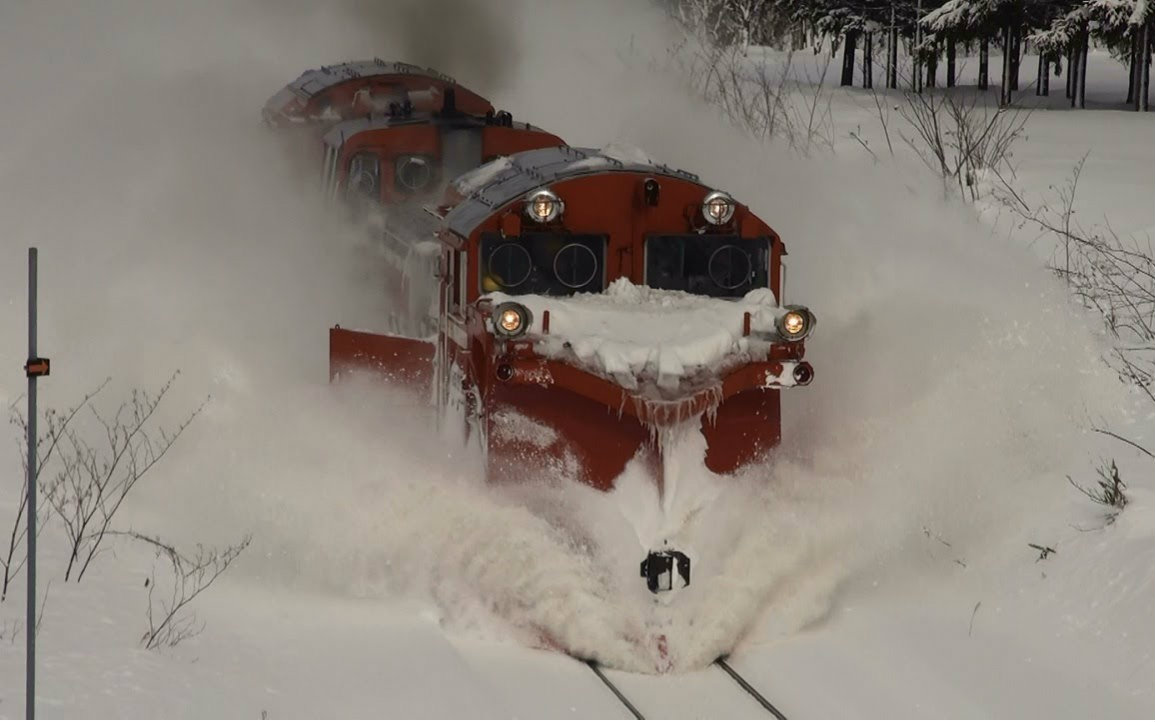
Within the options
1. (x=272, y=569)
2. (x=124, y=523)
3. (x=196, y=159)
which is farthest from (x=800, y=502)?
(x=196, y=159)

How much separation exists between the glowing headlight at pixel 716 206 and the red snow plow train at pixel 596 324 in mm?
12

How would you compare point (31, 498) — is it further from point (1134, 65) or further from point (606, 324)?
point (1134, 65)

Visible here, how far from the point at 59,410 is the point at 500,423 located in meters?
5.79

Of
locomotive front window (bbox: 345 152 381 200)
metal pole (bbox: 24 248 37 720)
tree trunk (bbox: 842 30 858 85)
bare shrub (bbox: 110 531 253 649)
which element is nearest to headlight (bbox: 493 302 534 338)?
bare shrub (bbox: 110 531 253 649)

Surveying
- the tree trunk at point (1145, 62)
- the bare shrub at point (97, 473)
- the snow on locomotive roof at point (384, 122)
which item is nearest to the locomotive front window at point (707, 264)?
the bare shrub at point (97, 473)

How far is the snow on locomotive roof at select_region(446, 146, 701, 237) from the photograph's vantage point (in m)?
11.5

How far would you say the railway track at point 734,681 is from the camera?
9211mm

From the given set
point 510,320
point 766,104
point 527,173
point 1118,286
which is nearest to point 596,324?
point 510,320

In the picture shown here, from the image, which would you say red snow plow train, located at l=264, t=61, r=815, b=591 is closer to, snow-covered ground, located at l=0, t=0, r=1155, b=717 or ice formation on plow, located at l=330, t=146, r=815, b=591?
ice formation on plow, located at l=330, t=146, r=815, b=591

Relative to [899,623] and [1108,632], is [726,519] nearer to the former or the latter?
[899,623]

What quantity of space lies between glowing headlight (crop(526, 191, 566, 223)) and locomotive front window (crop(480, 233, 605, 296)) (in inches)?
6.2

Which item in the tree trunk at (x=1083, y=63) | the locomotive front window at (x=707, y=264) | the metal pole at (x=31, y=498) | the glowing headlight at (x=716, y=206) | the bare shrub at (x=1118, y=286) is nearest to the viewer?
the metal pole at (x=31, y=498)

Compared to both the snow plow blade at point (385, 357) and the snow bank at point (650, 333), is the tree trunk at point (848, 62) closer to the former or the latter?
the snow plow blade at point (385, 357)

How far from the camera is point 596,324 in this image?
1073 centimetres
